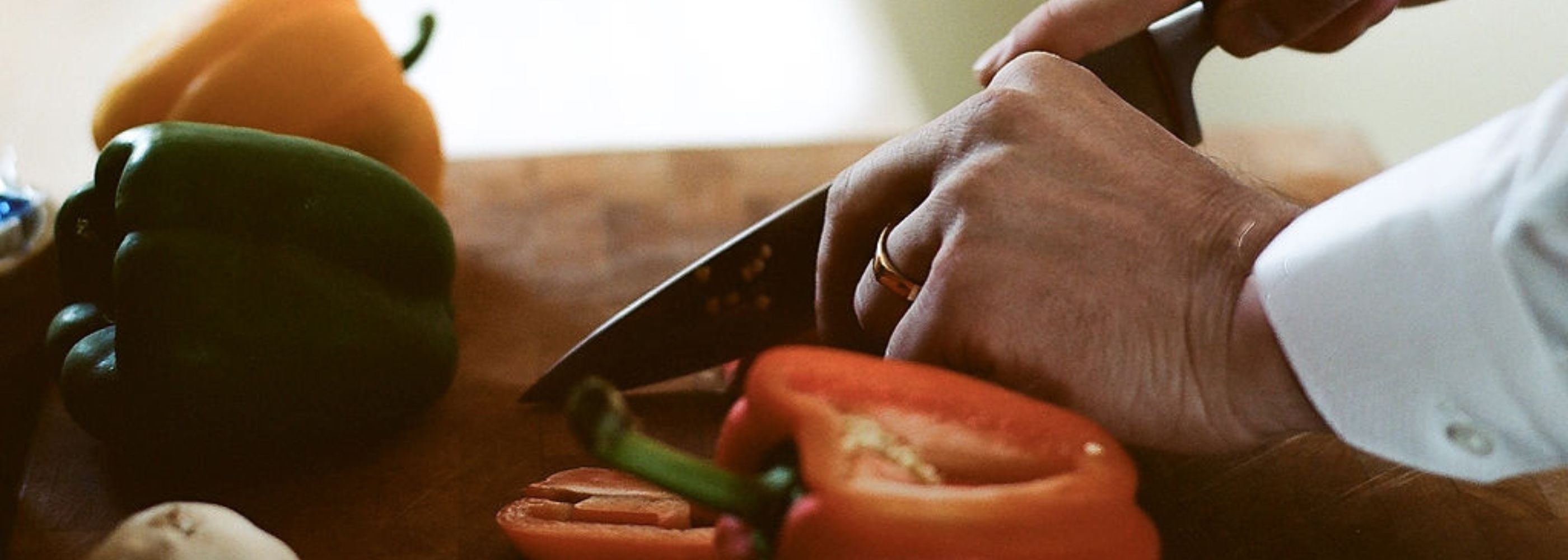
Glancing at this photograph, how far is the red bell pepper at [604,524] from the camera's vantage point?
3.05ft

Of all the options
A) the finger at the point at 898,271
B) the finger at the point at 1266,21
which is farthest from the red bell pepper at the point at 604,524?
the finger at the point at 1266,21

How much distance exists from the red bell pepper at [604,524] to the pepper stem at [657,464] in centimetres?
21

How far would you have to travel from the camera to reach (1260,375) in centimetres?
82

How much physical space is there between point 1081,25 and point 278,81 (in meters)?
0.60

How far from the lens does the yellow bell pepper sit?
1170 mm

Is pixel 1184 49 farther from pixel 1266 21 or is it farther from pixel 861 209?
pixel 861 209

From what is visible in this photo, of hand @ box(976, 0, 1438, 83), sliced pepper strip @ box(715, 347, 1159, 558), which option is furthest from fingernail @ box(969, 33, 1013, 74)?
sliced pepper strip @ box(715, 347, 1159, 558)

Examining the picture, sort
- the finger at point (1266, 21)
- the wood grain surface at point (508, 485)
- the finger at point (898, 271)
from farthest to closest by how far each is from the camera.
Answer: the finger at point (1266, 21) → the wood grain surface at point (508, 485) → the finger at point (898, 271)

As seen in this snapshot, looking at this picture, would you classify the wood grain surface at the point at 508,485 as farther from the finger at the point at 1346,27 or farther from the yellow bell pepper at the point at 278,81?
the finger at the point at 1346,27

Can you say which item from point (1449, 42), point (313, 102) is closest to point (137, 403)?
point (313, 102)

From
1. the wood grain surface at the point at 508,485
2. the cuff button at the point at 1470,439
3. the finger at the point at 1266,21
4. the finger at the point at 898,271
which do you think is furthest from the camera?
the finger at the point at 1266,21

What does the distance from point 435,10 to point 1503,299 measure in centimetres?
144

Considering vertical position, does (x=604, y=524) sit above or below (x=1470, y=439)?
below

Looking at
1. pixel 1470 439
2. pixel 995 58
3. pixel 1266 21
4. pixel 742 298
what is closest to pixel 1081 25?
pixel 995 58
